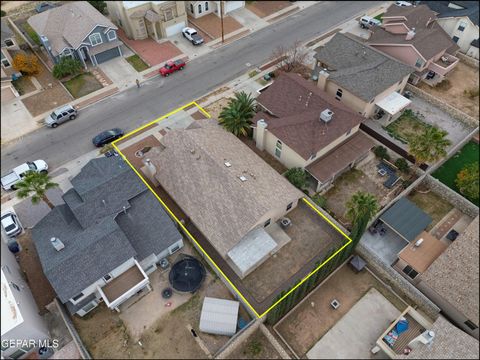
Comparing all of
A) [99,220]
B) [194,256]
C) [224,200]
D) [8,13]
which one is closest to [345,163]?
[224,200]

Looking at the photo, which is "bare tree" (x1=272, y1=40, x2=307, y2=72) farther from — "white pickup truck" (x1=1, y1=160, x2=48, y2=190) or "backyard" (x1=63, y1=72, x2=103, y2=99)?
"white pickup truck" (x1=1, y1=160, x2=48, y2=190)

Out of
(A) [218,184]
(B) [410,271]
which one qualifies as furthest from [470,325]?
(A) [218,184]

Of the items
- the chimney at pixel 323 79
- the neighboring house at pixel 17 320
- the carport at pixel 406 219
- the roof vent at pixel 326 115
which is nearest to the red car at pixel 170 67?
the chimney at pixel 323 79

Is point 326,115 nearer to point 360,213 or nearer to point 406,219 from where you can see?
point 360,213

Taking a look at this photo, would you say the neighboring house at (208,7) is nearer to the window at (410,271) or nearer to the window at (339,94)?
the window at (339,94)

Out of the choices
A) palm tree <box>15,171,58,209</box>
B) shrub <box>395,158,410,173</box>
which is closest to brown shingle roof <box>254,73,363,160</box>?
shrub <box>395,158,410,173</box>

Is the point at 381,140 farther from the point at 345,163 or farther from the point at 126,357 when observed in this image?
the point at 126,357
